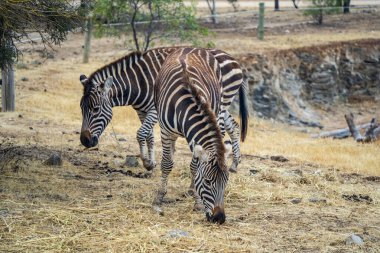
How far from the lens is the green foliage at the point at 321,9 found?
2808cm

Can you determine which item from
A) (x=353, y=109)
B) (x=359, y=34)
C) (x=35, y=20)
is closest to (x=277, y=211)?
(x=35, y=20)

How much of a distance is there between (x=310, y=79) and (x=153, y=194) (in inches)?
606

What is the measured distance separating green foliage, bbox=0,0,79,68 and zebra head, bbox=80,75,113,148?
3.07ft

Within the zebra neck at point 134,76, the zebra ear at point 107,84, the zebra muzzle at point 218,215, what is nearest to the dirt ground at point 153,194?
the zebra muzzle at point 218,215

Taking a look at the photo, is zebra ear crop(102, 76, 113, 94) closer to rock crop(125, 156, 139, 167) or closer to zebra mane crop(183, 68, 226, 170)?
rock crop(125, 156, 139, 167)

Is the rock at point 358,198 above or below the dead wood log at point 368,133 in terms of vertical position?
above

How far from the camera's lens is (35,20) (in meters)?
9.10

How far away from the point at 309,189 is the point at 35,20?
4.86 meters

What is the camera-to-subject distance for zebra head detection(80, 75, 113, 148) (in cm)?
1032

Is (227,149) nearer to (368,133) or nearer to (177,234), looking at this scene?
(177,234)

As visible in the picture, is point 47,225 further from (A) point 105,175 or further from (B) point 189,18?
(B) point 189,18

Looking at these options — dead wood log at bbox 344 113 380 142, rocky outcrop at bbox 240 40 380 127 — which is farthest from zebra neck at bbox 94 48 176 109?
rocky outcrop at bbox 240 40 380 127

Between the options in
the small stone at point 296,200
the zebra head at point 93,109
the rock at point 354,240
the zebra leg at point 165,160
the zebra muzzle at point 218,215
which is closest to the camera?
the rock at point 354,240

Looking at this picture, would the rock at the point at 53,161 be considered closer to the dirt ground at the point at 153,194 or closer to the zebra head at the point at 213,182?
the dirt ground at the point at 153,194
